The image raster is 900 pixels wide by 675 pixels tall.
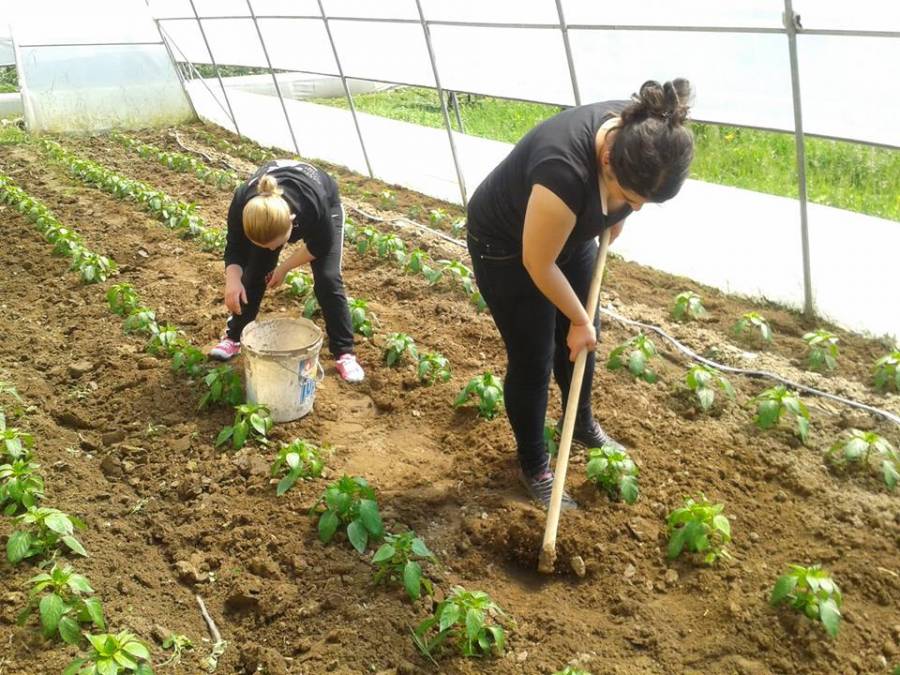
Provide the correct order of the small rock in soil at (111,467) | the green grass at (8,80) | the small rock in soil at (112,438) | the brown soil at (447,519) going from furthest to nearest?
the green grass at (8,80) → the small rock in soil at (112,438) → the small rock in soil at (111,467) → the brown soil at (447,519)

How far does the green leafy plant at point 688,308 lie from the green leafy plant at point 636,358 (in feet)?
2.40

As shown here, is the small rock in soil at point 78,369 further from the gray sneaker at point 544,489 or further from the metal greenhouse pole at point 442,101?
the metal greenhouse pole at point 442,101

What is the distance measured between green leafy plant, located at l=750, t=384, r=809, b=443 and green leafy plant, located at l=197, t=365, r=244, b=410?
8.13 feet

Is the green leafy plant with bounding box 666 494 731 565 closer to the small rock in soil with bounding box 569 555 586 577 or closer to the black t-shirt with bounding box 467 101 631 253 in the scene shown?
the small rock in soil with bounding box 569 555 586 577

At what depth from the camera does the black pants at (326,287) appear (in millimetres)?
4047

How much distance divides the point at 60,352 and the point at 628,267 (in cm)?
380

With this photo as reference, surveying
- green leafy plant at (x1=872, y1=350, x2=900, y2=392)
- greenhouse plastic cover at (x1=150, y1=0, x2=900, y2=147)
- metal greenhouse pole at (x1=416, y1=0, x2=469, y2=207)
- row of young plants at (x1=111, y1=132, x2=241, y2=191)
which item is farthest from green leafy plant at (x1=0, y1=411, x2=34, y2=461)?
row of young plants at (x1=111, y1=132, x2=241, y2=191)

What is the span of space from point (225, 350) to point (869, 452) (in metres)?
3.14

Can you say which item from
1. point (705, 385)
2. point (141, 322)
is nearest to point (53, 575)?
point (141, 322)

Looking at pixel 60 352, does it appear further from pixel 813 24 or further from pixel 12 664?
pixel 813 24

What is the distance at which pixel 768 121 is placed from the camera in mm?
4789

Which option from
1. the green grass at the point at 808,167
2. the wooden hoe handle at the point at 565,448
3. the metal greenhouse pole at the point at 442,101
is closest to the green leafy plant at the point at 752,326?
the green grass at the point at 808,167

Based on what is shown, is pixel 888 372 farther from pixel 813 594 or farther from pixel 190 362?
pixel 190 362

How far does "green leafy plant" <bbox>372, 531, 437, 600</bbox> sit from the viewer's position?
9.11 ft
